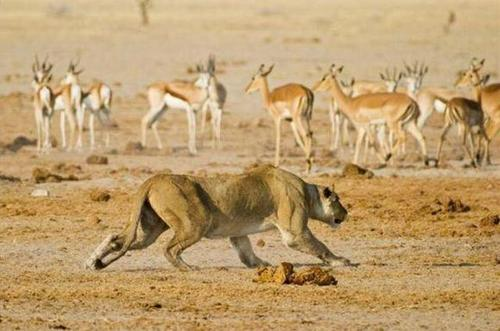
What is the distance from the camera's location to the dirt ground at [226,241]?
1034 cm

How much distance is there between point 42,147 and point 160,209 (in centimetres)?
1638

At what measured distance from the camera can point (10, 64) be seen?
4256 cm

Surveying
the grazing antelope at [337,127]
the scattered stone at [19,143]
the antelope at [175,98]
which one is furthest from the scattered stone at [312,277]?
the antelope at [175,98]

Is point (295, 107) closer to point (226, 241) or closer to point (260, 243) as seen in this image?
point (226, 241)

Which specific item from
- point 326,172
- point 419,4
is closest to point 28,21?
point 419,4

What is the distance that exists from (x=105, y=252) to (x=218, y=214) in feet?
3.34

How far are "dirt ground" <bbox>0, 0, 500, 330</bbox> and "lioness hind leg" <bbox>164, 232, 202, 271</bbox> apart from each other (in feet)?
0.50

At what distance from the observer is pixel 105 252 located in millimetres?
12227

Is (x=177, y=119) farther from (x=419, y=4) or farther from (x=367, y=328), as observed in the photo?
(x=419, y=4)

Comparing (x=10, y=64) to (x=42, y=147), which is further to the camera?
(x=10, y=64)

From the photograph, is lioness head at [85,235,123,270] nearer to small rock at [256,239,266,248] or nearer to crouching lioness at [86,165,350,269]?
crouching lioness at [86,165,350,269]

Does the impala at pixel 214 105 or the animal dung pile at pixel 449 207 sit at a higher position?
the animal dung pile at pixel 449 207

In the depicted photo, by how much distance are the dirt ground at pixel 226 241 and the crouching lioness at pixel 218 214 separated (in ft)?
0.79

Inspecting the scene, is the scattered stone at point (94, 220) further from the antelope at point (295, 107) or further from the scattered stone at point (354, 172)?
the antelope at point (295, 107)
